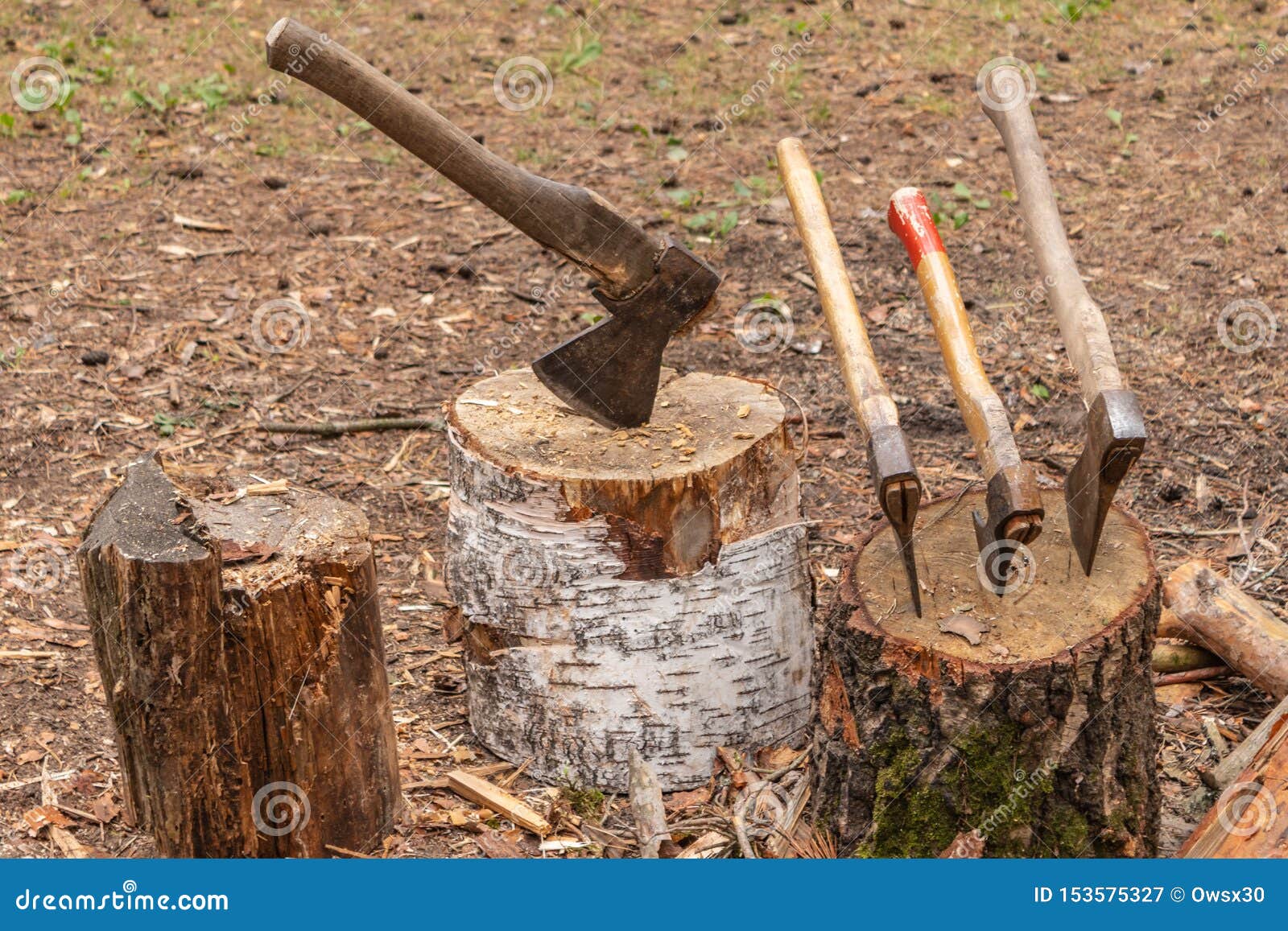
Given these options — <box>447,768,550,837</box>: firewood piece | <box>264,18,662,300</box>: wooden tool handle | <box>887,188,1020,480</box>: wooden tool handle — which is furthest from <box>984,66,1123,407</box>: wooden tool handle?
<box>447,768,550,837</box>: firewood piece

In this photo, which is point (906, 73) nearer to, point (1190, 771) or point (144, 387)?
point (144, 387)

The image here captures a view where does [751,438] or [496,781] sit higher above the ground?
[751,438]

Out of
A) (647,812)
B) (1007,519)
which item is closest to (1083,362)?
(1007,519)

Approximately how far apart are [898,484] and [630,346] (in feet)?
3.28

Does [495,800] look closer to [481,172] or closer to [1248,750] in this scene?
[481,172]

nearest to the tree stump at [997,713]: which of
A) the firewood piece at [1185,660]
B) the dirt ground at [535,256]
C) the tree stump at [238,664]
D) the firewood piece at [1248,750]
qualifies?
the firewood piece at [1248,750]

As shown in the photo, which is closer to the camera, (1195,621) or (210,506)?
(210,506)

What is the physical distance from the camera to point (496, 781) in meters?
4.15

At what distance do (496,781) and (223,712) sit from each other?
1004mm

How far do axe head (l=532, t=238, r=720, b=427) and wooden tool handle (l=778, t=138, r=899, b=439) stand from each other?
0.34 metres

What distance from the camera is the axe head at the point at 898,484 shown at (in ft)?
11.1

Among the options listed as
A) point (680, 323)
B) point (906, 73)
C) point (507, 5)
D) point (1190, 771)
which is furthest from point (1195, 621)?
point (507, 5)

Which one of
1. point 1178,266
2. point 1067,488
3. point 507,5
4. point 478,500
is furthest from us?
point 507,5

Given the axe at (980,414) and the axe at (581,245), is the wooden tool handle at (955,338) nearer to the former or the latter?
the axe at (980,414)
